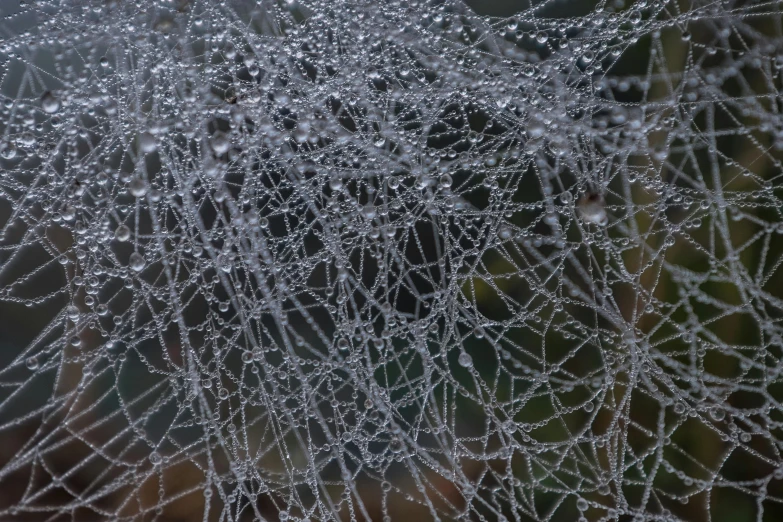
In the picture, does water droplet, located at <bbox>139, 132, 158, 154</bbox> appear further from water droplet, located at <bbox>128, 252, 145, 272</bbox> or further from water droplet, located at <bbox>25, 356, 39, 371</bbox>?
water droplet, located at <bbox>25, 356, 39, 371</bbox>

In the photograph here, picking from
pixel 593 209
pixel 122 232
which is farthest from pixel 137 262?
pixel 593 209

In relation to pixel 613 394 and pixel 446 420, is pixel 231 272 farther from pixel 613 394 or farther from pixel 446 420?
pixel 613 394

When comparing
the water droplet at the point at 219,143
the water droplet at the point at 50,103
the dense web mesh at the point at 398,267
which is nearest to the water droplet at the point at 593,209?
the dense web mesh at the point at 398,267

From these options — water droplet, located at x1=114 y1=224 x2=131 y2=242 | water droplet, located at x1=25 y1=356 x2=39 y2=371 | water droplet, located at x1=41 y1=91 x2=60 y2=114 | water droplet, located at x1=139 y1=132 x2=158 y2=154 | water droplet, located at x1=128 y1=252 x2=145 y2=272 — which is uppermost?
water droplet, located at x1=41 y1=91 x2=60 y2=114

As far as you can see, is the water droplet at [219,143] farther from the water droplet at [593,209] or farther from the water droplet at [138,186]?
the water droplet at [593,209]

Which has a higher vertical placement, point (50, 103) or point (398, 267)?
point (50, 103)

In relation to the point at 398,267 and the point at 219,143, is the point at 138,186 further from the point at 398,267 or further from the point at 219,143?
the point at 398,267

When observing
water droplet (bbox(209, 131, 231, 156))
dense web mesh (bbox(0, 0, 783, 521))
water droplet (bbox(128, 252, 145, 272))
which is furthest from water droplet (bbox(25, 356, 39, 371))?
water droplet (bbox(209, 131, 231, 156))

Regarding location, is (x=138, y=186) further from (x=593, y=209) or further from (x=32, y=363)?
(x=593, y=209)

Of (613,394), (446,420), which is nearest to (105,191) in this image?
(446,420)
